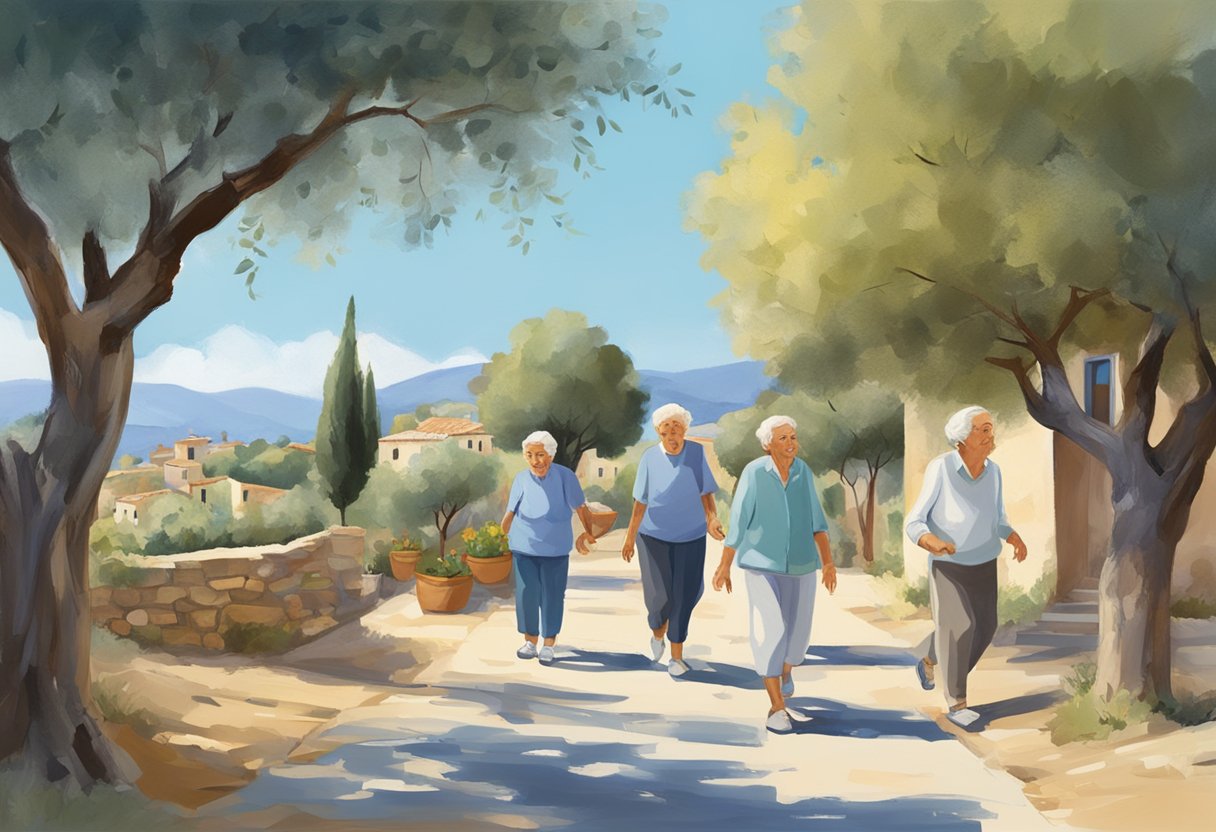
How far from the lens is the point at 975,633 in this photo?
290 inches

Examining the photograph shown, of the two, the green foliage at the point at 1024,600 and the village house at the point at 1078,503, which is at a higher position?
the village house at the point at 1078,503

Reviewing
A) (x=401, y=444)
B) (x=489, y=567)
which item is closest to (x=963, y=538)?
(x=489, y=567)

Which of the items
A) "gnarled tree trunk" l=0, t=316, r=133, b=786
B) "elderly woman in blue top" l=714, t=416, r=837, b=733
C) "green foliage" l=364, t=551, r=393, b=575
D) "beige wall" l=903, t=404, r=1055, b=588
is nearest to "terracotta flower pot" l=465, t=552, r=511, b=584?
"green foliage" l=364, t=551, r=393, b=575

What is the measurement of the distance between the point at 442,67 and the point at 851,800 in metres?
4.47

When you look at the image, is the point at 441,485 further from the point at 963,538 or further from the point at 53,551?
the point at 53,551

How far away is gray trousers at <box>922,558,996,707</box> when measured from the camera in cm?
735

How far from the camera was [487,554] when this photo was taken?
48.7 feet

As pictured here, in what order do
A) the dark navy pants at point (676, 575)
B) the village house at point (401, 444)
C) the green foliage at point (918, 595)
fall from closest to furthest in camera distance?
the dark navy pants at point (676, 575) < the green foliage at point (918, 595) < the village house at point (401, 444)

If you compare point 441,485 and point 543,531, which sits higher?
point 441,485

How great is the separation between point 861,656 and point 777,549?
316cm

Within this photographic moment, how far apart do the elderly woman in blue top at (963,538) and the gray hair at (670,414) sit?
7.39 feet

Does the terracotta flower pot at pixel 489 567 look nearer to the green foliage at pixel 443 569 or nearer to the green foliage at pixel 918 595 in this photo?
the green foliage at pixel 443 569

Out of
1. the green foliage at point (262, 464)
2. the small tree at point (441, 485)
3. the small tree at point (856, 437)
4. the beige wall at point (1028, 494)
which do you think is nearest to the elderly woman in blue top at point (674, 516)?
the beige wall at point (1028, 494)

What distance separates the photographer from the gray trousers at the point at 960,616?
7348 millimetres
